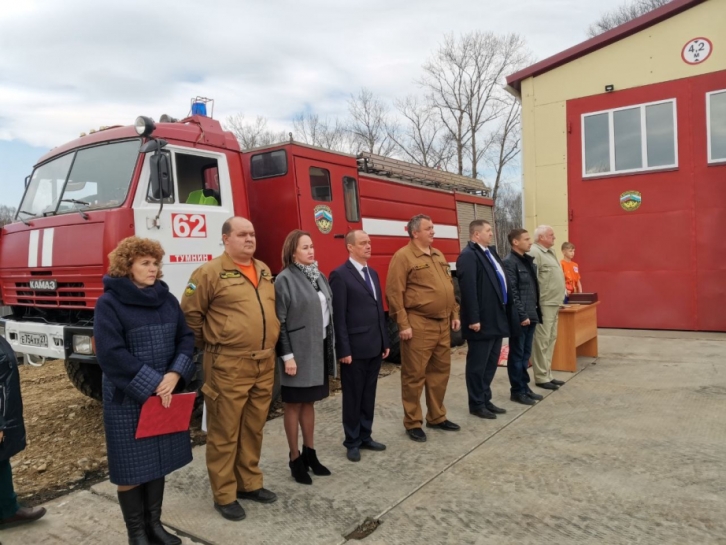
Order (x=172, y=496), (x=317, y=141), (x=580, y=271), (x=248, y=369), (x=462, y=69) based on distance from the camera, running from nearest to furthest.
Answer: (x=248, y=369)
(x=172, y=496)
(x=580, y=271)
(x=462, y=69)
(x=317, y=141)

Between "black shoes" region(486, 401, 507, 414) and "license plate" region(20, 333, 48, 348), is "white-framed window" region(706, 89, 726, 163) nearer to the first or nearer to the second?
"black shoes" region(486, 401, 507, 414)

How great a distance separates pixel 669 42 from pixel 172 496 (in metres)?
10.4

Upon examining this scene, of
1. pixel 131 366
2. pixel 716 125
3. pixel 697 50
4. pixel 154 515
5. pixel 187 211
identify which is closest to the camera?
pixel 131 366

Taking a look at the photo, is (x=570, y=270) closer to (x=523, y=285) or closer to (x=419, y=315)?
(x=523, y=285)

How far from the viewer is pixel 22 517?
10.7ft

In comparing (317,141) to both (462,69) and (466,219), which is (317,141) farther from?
(466,219)

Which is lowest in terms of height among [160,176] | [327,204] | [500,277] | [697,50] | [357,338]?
[357,338]

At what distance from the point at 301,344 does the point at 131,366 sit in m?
1.21

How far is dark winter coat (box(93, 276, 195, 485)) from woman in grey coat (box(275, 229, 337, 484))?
88 centimetres

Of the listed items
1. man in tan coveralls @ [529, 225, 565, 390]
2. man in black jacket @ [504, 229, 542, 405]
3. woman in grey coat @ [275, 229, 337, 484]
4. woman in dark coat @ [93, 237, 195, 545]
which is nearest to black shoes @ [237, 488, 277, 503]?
woman in grey coat @ [275, 229, 337, 484]

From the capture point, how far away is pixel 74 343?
4.46 metres

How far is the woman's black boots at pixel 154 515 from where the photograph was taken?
2.93m

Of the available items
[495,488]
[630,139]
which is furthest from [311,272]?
[630,139]

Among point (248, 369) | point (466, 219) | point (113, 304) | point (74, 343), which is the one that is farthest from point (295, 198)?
point (466, 219)
